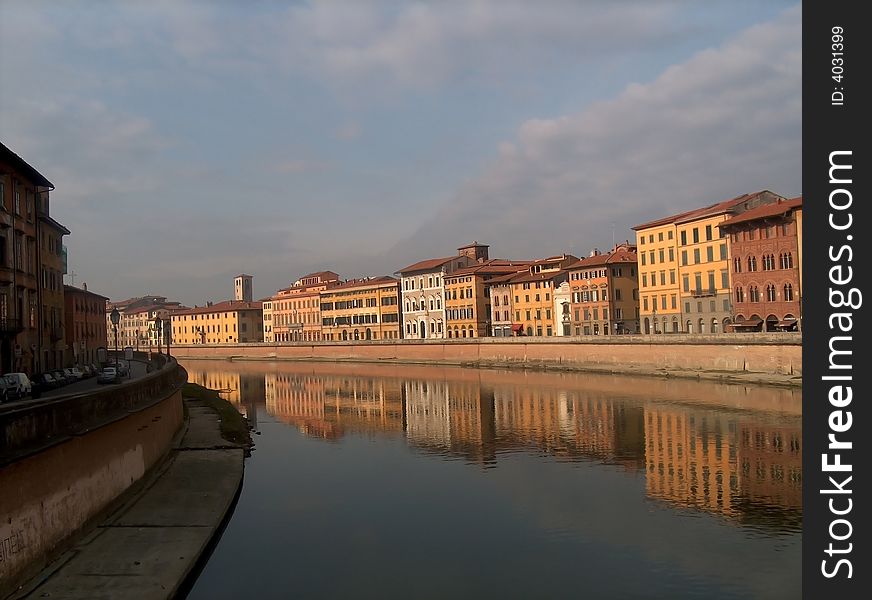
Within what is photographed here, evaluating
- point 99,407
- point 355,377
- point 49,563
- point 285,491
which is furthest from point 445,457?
point 355,377

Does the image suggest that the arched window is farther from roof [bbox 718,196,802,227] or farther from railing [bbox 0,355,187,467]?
railing [bbox 0,355,187,467]

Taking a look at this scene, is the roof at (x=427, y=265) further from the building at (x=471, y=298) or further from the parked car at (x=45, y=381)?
the parked car at (x=45, y=381)

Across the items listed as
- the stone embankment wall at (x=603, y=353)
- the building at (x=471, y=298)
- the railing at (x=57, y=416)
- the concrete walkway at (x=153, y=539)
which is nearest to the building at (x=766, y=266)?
the stone embankment wall at (x=603, y=353)

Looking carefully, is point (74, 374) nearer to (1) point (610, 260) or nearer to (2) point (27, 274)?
(2) point (27, 274)

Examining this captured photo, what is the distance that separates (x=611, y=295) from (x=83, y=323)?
197 ft

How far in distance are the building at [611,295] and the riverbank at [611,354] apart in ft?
30.9

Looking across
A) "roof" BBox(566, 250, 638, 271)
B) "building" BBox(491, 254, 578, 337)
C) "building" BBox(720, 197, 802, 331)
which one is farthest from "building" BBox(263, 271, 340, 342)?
"building" BBox(720, 197, 802, 331)

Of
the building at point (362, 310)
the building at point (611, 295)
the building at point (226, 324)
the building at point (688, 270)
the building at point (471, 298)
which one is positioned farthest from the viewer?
the building at point (226, 324)

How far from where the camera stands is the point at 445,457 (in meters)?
38.7

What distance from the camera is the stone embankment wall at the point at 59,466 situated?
53.3 ft

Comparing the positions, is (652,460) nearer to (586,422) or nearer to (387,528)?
(586,422)

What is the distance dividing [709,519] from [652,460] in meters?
9.91

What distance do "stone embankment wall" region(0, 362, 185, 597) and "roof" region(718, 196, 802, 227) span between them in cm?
6001

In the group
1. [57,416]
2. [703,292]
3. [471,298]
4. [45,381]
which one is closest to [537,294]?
[471,298]
